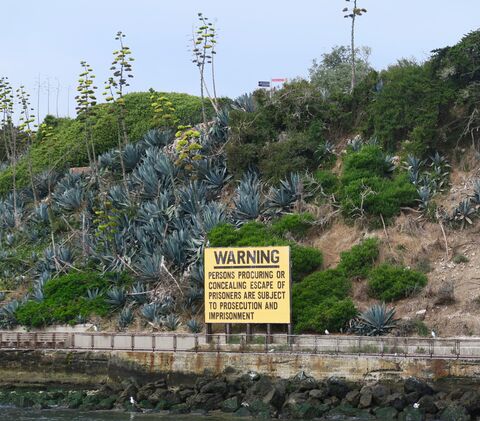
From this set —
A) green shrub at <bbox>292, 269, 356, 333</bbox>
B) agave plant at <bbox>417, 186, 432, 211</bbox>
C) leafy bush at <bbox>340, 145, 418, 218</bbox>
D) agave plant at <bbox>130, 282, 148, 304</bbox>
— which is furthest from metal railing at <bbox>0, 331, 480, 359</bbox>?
agave plant at <bbox>417, 186, 432, 211</bbox>

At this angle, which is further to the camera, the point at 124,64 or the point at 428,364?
the point at 124,64

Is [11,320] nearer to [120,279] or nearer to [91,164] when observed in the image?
[120,279]

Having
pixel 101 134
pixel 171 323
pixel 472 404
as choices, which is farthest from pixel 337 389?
pixel 101 134

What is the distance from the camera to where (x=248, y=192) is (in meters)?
49.7

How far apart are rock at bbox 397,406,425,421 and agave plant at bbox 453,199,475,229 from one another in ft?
43.0

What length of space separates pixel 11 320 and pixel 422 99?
62.3 ft

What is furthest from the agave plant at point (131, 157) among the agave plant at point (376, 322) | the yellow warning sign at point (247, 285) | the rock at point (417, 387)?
the rock at point (417, 387)

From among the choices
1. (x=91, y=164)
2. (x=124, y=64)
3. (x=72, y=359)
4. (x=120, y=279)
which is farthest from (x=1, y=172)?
(x=72, y=359)

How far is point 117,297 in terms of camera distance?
47.0 meters

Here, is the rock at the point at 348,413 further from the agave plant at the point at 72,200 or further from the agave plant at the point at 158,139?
the agave plant at the point at 158,139

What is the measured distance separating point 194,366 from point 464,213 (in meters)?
12.4

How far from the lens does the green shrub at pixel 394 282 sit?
41.9 metres

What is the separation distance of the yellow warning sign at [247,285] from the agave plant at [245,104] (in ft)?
48.7

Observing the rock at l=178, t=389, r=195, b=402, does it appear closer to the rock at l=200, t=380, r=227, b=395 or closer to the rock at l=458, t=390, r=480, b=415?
the rock at l=200, t=380, r=227, b=395
